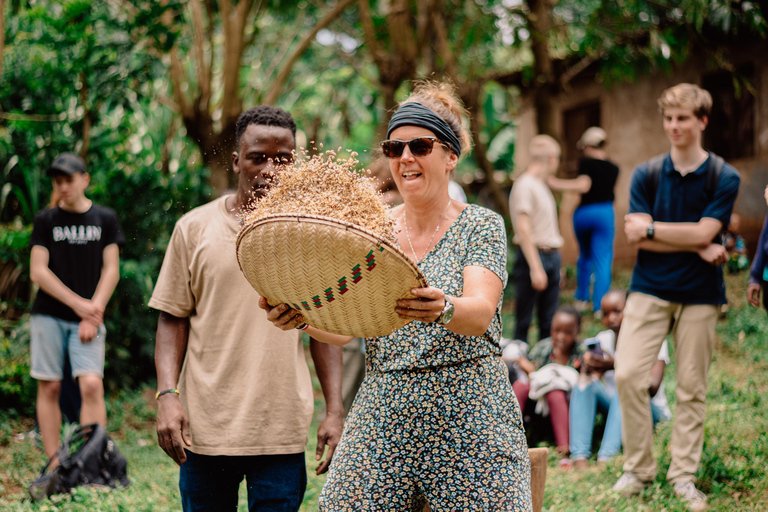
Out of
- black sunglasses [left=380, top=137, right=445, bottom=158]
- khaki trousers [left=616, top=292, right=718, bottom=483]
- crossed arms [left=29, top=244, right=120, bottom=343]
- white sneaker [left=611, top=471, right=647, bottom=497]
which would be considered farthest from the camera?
crossed arms [left=29, top=244, right=120, bottom=343]

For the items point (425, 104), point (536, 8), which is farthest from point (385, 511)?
point (536, 8)

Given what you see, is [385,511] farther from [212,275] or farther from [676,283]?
[676,283]

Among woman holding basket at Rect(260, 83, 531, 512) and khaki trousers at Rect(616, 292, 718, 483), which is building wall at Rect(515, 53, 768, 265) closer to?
khaki trousers at Rect(616, 292, 718, 483)

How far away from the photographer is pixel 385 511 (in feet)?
7.96

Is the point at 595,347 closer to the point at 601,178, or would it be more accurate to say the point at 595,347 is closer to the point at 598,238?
the point at 598,238

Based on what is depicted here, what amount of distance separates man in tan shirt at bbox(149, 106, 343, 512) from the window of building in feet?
36.4

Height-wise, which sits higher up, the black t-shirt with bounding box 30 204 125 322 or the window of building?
the window of building

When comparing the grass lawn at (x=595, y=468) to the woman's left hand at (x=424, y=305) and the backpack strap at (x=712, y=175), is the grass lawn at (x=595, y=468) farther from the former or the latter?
the woman's left hand at (x=424, y=305)

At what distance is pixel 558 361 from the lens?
6.25 meters

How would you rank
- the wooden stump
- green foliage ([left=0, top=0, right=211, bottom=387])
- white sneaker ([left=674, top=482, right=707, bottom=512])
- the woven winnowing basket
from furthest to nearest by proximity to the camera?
green foliage ([left=0, top=0, right=211, bottom=387])
white sneaker ([left=674, top=482, right=707, bottom=512])
the wooden stump
the woven winnowing basket

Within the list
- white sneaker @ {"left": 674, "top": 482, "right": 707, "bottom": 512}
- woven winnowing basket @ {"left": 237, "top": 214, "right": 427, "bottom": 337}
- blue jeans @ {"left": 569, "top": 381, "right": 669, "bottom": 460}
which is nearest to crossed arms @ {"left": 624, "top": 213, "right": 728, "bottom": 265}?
white sneaker @ {"left": 674, "top": 482, "right": 707, "bottom": 512}

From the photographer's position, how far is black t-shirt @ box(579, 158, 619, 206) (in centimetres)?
883

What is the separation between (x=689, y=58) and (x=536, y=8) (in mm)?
3590

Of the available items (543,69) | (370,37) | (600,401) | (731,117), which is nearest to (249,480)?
(600,401)
